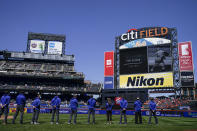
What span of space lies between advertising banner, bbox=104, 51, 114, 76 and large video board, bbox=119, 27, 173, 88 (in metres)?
2.81

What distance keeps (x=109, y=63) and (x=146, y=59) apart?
35.1 ft

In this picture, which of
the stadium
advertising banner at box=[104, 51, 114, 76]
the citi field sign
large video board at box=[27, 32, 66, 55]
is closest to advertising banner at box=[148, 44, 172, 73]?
the stadium

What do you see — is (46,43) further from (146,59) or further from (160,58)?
(160,58)

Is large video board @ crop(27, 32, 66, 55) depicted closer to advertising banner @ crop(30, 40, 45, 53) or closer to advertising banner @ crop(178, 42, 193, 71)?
advertising banner @ crop(30, 40, 45, 53)

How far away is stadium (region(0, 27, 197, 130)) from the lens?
4062 centimetres

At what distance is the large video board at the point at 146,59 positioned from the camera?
42.7 meters

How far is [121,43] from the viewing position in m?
50.1

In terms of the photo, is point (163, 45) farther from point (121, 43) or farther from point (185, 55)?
point (121, 43)

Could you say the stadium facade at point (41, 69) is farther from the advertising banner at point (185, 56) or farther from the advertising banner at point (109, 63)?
the advertising banner at point (185, 56)

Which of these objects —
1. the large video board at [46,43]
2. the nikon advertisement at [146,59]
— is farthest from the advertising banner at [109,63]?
the large video board at [46,43]

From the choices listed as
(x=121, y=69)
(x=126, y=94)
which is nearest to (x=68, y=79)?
(x=121, y=69)

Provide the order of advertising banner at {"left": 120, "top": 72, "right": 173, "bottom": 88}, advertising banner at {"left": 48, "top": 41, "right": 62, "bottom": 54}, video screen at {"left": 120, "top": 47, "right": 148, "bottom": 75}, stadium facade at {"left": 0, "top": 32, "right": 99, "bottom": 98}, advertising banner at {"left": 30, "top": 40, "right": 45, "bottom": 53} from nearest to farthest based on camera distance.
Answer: advertising banner at {"left": 120, "top": 72, "right": 173, "bottom": 88} → video screen at {"left": 120, "top": 47, "right": 148, "bottom": 75} → stadium facade at {"left": 0, "top": 32, "right": 99, "bottom": 98} → advertising banner at {"left": 30, "top": 40, "right": 45, "bottom": 53} → advertising banner at {"left": 48, "top": 41, "right": 62, "bottom": 54}

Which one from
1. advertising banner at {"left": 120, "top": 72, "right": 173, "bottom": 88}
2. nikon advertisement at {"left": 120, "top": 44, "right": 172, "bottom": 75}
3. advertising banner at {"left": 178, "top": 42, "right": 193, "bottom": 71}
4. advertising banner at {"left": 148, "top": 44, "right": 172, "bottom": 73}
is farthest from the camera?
nikon advertisement at {"left": 120, "top": 44, "right": 172, "bottom": 75}

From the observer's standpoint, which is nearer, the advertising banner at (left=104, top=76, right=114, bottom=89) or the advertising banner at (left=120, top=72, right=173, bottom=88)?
the advertising banner at (left=120, top=72, right=173, bottom=88)
